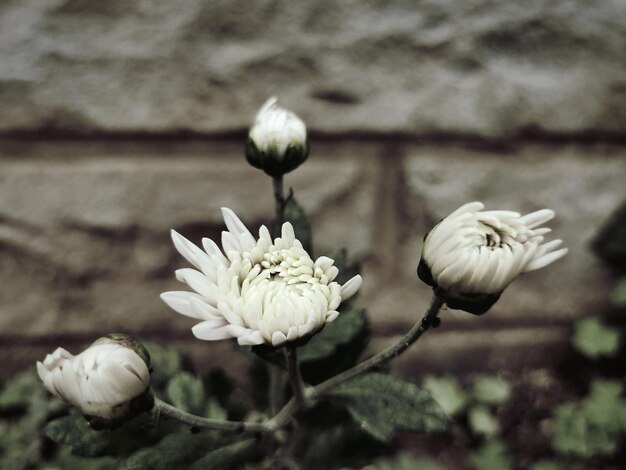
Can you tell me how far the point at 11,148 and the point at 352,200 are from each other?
632mm

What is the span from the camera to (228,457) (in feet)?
2.13

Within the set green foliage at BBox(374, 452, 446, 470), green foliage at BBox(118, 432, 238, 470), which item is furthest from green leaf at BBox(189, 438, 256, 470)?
green foliage at BBox(374, 452, 446, 470)

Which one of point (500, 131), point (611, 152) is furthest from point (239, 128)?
point (611, 152)

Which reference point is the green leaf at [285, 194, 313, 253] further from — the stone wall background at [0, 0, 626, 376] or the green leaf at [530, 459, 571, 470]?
the green leaf at [530, 459, 571, 470]

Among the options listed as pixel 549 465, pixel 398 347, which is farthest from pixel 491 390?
pixel 398 347

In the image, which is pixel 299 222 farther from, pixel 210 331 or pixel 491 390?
pixel 491 390

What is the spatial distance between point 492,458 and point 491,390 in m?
0.16

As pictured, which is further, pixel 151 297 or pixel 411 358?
pixel 411 358

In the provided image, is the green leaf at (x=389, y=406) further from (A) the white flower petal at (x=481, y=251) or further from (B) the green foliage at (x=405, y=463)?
(B) the green foliage at (x=405, y=463)

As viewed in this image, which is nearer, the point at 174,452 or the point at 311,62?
the point at 174,452

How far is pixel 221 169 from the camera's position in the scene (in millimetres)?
1092

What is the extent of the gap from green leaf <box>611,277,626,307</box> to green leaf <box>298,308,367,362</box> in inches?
33.2

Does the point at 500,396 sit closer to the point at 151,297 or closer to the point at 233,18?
the point at 151,297

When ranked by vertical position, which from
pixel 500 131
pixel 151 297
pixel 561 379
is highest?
pixel 500 131
